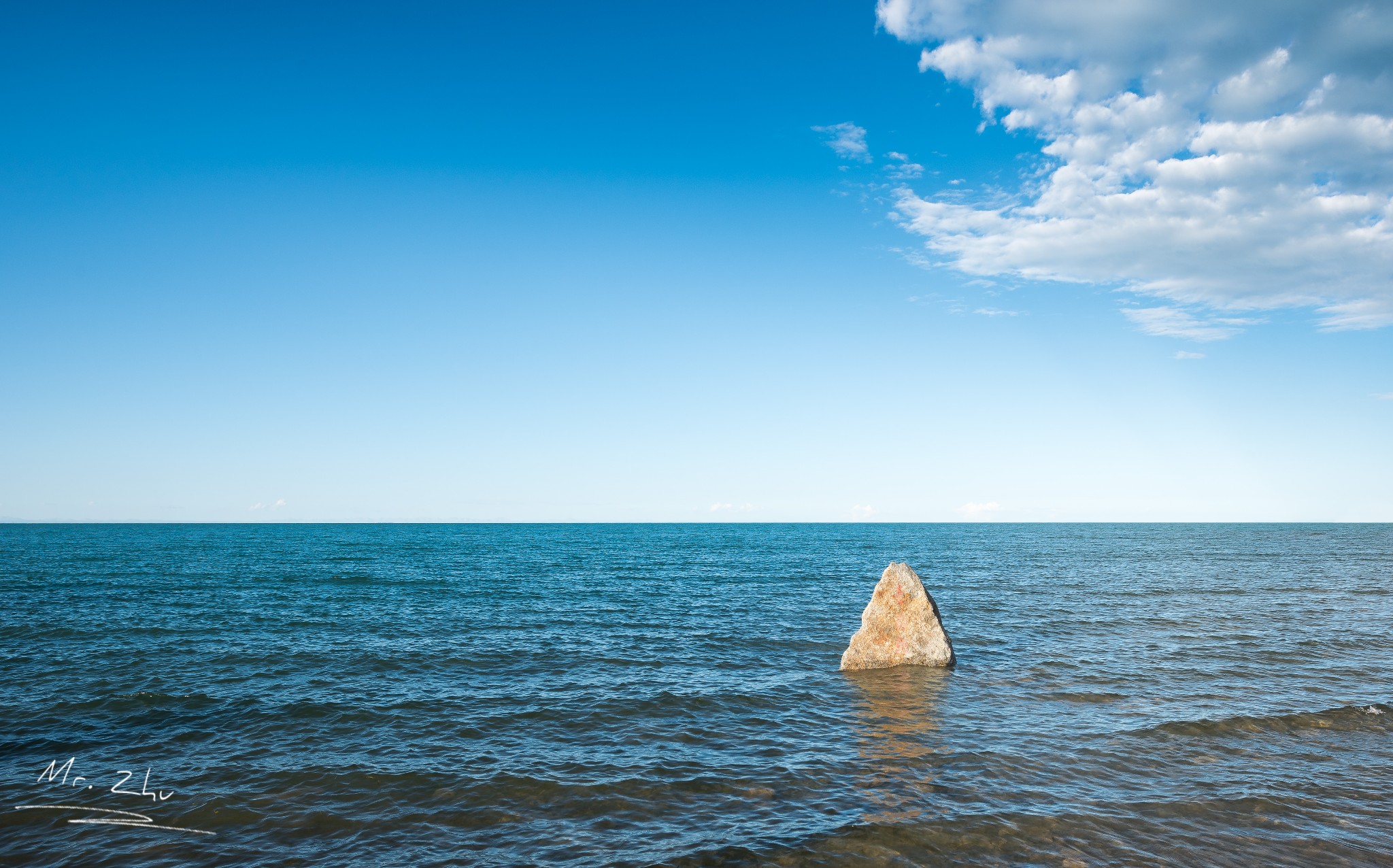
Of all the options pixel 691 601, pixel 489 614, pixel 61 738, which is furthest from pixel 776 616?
pixel 61 738

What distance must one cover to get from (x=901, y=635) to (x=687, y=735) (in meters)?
9.39

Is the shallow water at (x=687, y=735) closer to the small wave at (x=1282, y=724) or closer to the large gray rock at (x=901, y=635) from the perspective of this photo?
the small wave at (x=1282, y=724)

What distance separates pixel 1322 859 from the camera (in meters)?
9.99

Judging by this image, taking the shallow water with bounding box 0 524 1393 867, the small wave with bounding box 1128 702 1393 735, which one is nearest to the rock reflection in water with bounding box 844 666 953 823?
the shallow water with bounding box 0 524 1393 867

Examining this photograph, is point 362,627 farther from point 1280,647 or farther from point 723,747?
point 1280,647

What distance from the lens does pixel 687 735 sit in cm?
1549

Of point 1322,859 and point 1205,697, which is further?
point 1205,697

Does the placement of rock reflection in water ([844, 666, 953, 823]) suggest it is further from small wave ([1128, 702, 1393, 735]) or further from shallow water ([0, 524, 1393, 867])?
small wave ([1128, 702, 1393, 735])

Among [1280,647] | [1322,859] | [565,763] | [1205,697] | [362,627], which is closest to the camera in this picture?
[1322,859]

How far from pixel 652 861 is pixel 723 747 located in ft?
15.7

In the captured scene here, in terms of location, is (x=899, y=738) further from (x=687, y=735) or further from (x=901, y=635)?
(x=901, y=635)

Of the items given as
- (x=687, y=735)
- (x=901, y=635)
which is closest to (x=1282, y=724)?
(x=901, y=635)

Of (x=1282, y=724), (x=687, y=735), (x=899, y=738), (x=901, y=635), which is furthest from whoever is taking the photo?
(x=901, y=635)

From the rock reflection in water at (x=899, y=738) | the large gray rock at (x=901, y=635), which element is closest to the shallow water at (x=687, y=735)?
the rock reflection in water at (x=899, y=738)
